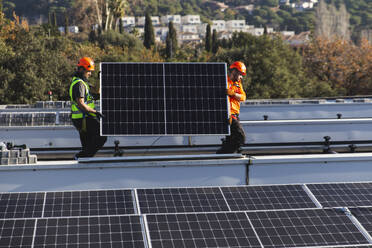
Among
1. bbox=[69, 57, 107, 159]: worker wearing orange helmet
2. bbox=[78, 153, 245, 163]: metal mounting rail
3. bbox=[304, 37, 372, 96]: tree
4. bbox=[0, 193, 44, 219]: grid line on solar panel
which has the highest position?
bbox=[69, 57, 107, 159]: worker wearing orange helmet

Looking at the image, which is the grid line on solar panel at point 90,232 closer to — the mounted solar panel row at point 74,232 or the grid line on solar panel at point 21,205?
the mounted solar panel row at point 74,232

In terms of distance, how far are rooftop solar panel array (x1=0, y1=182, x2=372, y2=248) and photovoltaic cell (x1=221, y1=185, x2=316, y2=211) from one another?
1 cm

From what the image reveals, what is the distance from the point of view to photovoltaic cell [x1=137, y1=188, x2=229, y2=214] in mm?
7016

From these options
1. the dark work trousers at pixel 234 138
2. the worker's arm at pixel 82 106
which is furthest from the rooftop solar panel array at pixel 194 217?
the dark work trousers at pixel 234 138

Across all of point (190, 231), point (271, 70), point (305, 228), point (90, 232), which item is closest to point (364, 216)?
point (305, 228)

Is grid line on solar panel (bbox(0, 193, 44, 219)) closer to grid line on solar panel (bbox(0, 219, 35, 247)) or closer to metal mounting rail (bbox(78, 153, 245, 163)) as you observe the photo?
grid line on solar panel (bbox(0, 219, 35, 247))

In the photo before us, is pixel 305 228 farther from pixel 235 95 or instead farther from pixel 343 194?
pixel 235 95

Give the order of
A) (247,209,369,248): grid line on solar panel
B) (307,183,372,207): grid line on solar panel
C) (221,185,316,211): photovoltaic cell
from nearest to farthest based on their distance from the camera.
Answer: (247,209,369,248): grid line on solar panel < (221,185,316,211): photovoltaic cell < (307,183,372,207): grid line on solar panel

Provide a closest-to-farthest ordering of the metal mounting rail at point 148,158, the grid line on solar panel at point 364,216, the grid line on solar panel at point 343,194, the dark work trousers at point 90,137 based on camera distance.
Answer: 1. the grid line on solar panel at point 364,216
2. the grid line on solar panel at point 343,194
3. the metal mounting rail at point 148,158
4. the dark work trousers at point 90,137

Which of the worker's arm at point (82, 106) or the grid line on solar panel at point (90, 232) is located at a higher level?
the worker's arm at point (82, 106)

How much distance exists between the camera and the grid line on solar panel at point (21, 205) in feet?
21.7

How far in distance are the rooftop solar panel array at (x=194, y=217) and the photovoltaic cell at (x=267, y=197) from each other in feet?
0.04

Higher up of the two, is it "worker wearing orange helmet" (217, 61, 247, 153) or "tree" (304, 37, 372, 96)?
"worker wearing orange helmet" (217, 61, 247, 153)

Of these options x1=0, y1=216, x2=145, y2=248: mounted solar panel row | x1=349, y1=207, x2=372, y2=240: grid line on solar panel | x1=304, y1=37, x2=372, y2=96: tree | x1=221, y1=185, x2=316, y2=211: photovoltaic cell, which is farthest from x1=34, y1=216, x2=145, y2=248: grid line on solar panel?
x1=304, y1=37, x2=372, y2=96: tree
